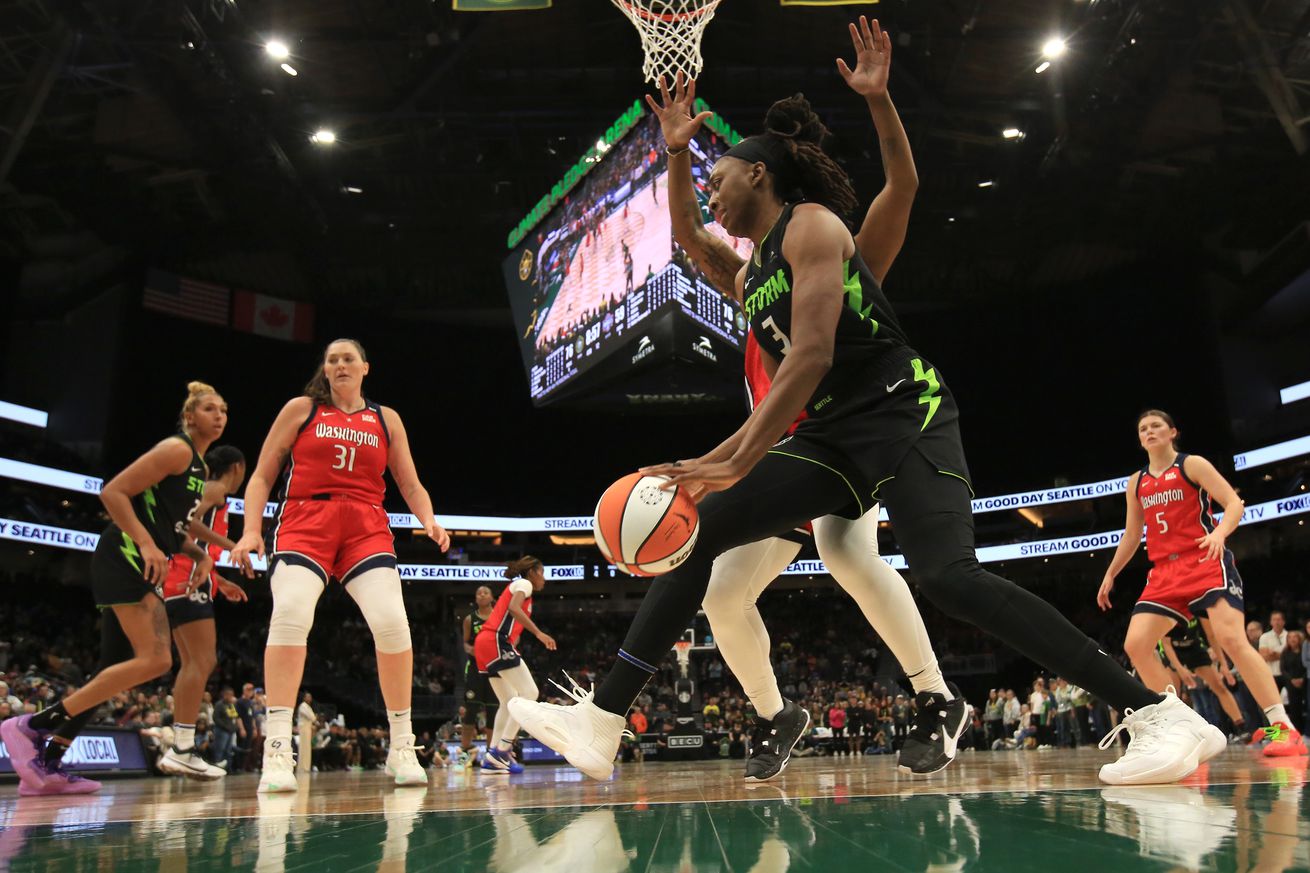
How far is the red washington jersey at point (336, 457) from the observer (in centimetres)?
431

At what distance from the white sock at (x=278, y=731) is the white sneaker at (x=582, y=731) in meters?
1.85

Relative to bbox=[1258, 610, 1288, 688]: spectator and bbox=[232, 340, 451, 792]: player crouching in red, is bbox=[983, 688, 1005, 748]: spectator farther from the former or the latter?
bbox=[232, 340, 451, 792]: player crouching in red

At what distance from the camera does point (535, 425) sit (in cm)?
2944

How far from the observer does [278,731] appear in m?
4.10

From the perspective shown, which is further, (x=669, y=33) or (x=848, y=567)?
(x=669, y=33)

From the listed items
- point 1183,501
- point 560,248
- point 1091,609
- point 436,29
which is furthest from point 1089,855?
point 1091,609

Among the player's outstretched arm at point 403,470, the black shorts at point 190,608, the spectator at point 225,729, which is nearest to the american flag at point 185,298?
the spectator at point 225,729

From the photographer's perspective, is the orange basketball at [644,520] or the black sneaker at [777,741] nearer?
the orange basketball at [644,520]

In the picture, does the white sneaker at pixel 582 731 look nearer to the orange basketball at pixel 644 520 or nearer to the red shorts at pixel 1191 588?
the orange basketball at pixel 644 520

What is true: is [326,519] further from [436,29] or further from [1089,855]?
[436,29]

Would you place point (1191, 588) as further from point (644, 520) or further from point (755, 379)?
point (644, 520)

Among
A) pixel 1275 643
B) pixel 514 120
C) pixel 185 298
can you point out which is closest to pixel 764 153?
pixel 1275 643

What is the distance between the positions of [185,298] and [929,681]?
23.1 m

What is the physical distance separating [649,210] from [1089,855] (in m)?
11.2
